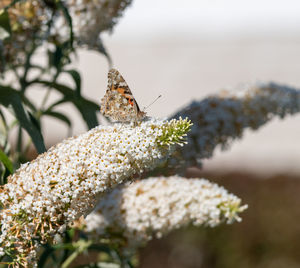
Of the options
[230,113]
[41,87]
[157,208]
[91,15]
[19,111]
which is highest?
[91,15]

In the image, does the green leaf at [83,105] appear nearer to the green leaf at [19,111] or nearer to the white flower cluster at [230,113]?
the green leaf at [19,111]

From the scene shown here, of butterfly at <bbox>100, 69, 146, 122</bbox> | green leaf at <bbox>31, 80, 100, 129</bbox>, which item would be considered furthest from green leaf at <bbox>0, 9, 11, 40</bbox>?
butterfly at <bbox>100, 69, 146, 122</bbox>

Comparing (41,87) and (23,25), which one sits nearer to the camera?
(23,25)

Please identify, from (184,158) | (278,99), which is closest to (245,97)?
(278,99)

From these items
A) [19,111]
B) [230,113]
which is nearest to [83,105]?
[19,111]

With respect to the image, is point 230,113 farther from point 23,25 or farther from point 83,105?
point 23,25

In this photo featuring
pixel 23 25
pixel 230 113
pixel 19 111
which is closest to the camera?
pixel 19 111

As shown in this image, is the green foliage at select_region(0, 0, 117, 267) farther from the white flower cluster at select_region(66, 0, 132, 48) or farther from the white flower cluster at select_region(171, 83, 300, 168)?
the white flower cluster at select_region(171, 83, 300, 168)
